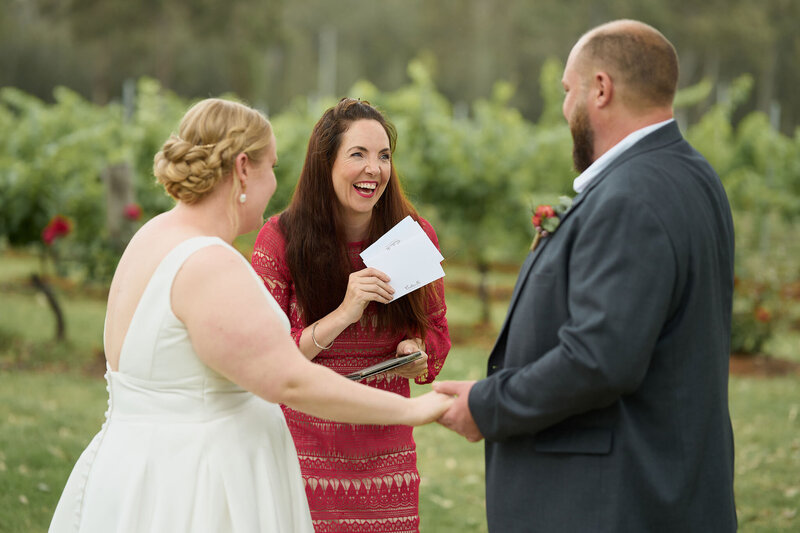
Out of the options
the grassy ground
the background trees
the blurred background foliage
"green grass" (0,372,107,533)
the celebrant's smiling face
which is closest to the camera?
the celebrant's smiling face

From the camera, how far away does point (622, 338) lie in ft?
7.80

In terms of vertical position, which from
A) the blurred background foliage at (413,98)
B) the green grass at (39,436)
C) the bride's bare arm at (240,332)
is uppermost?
the blurred background foliage at (413,98)

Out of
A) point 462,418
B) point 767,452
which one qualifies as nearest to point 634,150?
point 462,418

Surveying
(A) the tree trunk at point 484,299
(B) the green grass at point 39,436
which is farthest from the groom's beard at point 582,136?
(A) the tree trunk at point 484,299

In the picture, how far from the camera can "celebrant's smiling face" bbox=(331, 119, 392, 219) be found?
3.55 m

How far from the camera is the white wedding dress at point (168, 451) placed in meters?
2.58

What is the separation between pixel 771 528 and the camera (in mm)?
5820

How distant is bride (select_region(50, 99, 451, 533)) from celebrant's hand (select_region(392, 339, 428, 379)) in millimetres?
779

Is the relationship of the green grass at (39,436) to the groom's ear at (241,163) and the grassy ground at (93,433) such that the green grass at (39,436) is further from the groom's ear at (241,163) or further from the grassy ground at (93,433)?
the groom's ear at (241,163)

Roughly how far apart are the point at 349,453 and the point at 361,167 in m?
1.16

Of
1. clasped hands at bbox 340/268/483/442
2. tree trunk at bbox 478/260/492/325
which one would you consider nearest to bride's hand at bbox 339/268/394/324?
clasped hands at bbox 340/268/483/442

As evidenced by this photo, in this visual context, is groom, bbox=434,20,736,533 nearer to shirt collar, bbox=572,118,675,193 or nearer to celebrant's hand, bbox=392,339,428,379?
shirt collar, bbox=572,118,675,193

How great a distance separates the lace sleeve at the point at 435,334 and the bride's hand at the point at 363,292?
0.45 meters

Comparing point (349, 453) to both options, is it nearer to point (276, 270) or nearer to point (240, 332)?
point (276, 270)
